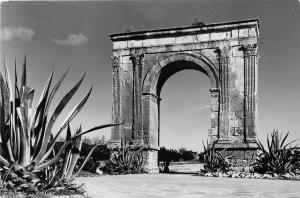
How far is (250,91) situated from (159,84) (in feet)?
11.7

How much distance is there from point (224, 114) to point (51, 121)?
30.4 ft

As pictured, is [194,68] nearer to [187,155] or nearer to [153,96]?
[153,96]

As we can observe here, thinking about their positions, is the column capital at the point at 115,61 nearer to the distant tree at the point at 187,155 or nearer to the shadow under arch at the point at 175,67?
the shadow under arch at the point at 175,67

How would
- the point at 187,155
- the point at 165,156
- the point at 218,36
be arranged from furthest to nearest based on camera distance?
the point at 187,155, the point at 165,156, the point at 218,36

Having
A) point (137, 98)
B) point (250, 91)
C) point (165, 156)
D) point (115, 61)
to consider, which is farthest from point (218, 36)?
point (165, 156)

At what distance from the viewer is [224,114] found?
12508mm

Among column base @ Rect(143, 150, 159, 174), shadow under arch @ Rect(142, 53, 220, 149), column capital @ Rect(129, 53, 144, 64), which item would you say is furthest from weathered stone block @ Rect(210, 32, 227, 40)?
column base @ Rect(143, 150, 159, 174)

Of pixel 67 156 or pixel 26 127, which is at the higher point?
pixel 26 127

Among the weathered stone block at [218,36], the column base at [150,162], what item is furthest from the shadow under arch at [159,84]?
the weathered stone block at [218,36]

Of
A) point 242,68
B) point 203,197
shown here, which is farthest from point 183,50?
point 203,197

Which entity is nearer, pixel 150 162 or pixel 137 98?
pixel 150 162

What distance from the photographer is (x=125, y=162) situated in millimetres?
11742

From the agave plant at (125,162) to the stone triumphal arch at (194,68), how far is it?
65 centimetres

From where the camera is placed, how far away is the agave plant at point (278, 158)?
10.2m
